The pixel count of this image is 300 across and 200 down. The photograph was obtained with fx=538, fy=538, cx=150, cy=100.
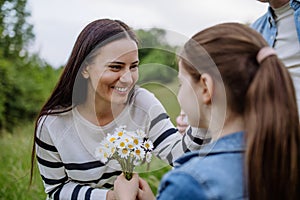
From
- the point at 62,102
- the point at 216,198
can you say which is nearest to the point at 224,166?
the point at 216,198

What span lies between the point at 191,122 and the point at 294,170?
39cm

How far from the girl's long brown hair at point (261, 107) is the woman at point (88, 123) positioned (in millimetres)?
793

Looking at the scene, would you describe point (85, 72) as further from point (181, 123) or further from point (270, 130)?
point (270, 130)

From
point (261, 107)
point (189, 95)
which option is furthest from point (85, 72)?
point (261, 107)

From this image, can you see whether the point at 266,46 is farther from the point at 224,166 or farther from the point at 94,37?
the point at 94,37

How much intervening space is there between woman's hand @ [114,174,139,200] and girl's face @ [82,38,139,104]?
364mm

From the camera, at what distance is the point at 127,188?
2.18 meters

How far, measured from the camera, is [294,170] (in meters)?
1.57

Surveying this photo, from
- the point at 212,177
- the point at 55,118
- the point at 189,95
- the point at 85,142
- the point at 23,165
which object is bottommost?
the point at 23,165

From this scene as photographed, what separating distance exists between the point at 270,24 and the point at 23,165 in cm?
288

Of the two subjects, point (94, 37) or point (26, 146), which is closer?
point (94, 37)

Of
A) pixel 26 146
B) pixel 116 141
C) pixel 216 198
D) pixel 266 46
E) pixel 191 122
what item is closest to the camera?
pixel 216 198

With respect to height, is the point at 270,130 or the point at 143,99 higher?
the point at 270,130

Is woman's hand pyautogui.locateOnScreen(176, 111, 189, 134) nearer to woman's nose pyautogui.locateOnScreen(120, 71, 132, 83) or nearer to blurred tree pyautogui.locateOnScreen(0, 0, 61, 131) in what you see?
woman's nose pyautogui.locateOnScreen(120, 71, 132, 83)
